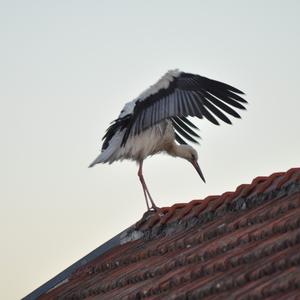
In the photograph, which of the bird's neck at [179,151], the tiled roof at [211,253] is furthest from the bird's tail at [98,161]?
the tiled roof at [211,253]

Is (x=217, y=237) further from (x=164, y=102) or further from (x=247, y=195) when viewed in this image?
(x=164, y=102)

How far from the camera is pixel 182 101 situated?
9109mm

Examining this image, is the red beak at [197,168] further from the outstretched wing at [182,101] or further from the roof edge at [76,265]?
the roof edge at [76,265]

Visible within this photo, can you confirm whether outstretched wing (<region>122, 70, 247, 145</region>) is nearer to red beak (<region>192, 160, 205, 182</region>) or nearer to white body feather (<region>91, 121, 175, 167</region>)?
white body feather (<region>91, 121, 175, 167</region>)

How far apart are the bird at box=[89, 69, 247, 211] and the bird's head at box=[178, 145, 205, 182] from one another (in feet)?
1.14

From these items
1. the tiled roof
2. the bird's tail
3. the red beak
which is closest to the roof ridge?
the tiled roof

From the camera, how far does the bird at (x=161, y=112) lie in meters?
8.74

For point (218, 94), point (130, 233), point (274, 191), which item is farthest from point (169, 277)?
point (218, 94)

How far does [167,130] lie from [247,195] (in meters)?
3.97

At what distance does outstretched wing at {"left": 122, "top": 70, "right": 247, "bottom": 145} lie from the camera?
28.3ft

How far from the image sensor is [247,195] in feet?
19.3

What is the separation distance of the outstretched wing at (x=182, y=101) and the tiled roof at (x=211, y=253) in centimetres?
180

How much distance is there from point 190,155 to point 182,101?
1.69m

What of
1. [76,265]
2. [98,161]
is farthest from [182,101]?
[76,265]
